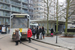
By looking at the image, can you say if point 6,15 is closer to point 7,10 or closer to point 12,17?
point 7,10

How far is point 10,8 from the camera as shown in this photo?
46.3 m

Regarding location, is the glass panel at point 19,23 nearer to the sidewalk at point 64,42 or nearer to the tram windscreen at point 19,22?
the tram windscreen at point 19,22

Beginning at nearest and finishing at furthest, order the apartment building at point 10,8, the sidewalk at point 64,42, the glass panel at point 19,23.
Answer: the sidewalk at point 64,42 < the glass panel at point 19,23 < the apartment building at point 10,8

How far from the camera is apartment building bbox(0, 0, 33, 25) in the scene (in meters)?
→ 43.8

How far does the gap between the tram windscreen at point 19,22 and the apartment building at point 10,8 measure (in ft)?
105

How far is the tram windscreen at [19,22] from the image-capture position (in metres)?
13.0

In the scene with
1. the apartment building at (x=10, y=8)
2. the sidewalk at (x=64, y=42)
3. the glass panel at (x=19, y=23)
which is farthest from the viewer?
the apartment building at (x=10, y=8)

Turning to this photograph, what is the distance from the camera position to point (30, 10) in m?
60.4

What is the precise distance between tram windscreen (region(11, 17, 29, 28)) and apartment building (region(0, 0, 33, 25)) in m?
32.0

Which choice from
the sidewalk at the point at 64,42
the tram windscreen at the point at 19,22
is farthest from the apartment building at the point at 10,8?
the sidewalk at the point at 64,42

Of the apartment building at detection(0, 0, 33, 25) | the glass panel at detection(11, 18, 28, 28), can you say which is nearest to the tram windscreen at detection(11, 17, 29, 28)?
the glass panel at detection(11, 18, 28, 28)

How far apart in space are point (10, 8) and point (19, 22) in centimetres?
3541

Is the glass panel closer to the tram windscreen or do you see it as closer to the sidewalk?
the tram windscreen

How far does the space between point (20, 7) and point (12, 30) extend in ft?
137
